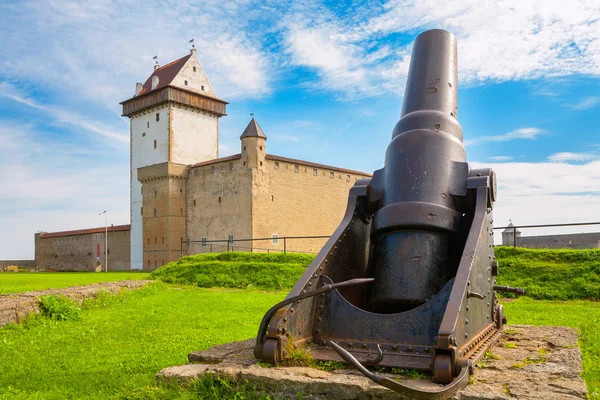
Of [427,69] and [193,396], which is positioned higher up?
[427,69]

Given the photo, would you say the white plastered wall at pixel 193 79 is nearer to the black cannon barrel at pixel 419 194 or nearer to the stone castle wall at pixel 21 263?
the stone castle wall at pixel 21 263

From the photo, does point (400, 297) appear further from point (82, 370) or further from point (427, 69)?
point (82, 370)

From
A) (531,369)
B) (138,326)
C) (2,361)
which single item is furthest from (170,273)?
(531,369)

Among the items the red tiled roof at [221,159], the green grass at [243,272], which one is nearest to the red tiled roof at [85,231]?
the red tiled roof at [221,159]

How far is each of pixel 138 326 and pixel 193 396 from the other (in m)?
4.14

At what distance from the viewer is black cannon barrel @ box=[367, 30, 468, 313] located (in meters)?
3.20

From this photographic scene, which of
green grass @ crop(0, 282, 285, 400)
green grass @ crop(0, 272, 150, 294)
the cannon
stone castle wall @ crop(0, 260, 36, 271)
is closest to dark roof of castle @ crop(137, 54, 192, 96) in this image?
stone castle wall @ crop(0, 260, 36, 271)

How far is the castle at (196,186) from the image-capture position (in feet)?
119

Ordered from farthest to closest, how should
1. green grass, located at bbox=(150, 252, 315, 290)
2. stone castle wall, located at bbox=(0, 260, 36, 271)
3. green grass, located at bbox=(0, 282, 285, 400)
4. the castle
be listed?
1. stone castle wall, located at bbox=(0, 260, 36, 271)
2. the castle
3. green grass, located at bbox=(150, 252, 315, 290)
4. green grass, located at bbox=(0, 282, 285, 400)

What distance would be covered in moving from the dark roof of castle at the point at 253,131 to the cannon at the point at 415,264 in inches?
1240

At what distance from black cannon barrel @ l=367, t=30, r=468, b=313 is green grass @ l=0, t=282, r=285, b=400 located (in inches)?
45.1

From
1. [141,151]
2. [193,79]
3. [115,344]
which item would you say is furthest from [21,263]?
[115,344]

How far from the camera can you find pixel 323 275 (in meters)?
3.38

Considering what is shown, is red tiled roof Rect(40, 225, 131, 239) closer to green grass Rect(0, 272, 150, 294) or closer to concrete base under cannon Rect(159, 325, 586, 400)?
green grass Rect(0, 272, 150, 294)
